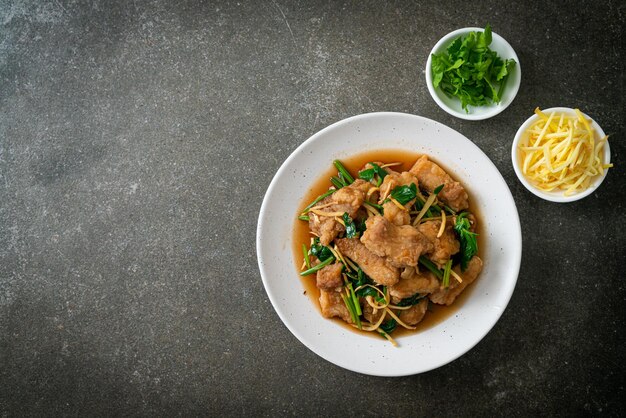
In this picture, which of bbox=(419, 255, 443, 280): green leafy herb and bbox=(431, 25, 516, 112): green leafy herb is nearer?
bbox=(419, 255, 443, 280): green leafy herb

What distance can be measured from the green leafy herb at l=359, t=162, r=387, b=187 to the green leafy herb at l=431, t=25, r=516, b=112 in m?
0.70

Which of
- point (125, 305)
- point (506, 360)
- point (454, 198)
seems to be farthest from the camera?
point (125, 305)

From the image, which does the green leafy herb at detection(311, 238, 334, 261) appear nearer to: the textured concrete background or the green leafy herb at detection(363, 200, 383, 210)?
the green leafy herb at detection(363, 200, 383, 210)

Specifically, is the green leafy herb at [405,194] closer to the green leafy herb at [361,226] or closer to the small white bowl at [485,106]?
the green leafy herb at [361,226]

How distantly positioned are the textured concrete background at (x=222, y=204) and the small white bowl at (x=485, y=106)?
152mm

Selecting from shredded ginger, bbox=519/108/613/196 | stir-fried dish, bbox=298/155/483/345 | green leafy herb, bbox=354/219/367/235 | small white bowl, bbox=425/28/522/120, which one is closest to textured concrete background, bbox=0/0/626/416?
small white bowl, bbox=425/28/522/120

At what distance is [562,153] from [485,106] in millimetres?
582

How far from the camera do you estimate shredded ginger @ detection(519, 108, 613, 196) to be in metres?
3.19

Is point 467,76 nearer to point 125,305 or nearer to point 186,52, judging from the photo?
point 186,52

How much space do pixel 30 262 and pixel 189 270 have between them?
1.21m

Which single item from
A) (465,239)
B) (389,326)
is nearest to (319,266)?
(389,326)

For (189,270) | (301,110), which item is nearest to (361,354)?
(189,270)

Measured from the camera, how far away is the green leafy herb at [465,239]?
3.08 metres

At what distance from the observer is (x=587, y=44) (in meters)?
3.63
